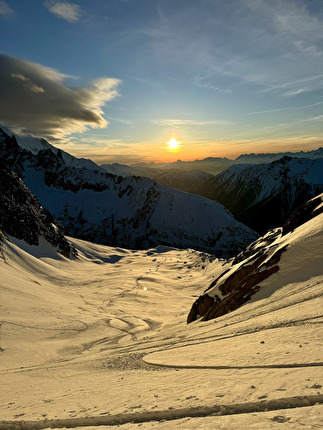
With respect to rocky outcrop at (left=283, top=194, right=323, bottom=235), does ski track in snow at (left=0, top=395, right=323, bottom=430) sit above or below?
below

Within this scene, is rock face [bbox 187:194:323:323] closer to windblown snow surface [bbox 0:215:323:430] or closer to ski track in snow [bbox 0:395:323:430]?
windblown snow surface [bbox 0:215:323:430]

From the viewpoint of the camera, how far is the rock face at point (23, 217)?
6775cm

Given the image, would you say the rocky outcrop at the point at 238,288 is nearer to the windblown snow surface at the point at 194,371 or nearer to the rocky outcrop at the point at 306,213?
the windblown snow surface at the point at 194,371

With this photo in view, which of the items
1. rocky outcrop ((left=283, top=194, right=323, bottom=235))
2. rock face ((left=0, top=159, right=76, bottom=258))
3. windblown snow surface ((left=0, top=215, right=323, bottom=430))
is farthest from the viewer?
rock face ((left=0, top=159, right=76, bottom=258))

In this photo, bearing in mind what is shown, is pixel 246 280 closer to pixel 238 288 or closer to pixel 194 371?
pixel 238 288

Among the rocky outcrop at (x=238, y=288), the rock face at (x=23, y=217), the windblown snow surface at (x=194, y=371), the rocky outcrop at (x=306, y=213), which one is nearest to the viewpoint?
the windblown snow surface at (x=194, y=371)

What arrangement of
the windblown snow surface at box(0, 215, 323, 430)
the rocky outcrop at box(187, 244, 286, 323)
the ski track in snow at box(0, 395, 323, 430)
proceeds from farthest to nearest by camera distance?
the rocky outcrop at box(187, 244, 286, 323), the windblown snow surface at box(0, 215, 323, 430), the ski track in snow at box(0, 395, 323, 430)

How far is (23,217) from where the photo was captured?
7294 cm

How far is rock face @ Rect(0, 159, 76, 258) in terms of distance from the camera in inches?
2667

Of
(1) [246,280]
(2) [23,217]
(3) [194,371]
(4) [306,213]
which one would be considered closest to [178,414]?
(3) [194,371]

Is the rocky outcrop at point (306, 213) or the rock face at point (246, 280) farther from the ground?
the rocky outcrop at point (306, 213)

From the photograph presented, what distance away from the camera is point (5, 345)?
17.2m

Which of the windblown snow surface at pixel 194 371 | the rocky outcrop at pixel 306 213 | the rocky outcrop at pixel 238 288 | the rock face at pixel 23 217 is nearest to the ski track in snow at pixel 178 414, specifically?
the windblown snow surface at pixel 194 371

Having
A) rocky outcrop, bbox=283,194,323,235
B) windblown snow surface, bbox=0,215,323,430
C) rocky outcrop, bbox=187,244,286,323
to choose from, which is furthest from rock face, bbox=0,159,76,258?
rocky outcrop, bbox=283,194,323,235
